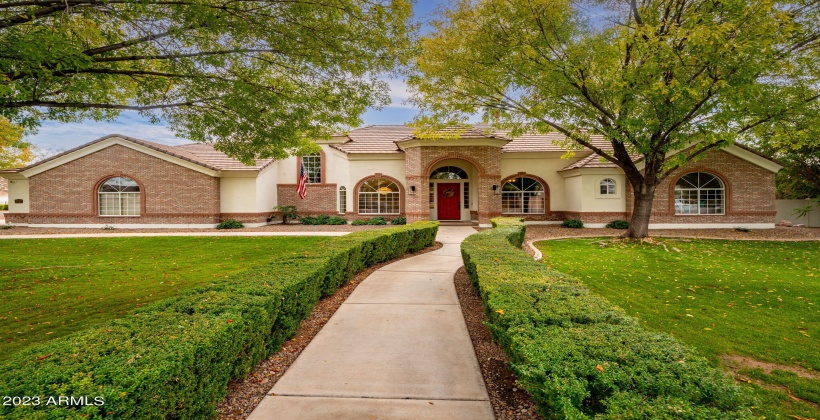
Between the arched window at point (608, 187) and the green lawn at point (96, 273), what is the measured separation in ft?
52.4

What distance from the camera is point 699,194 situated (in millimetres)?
20422

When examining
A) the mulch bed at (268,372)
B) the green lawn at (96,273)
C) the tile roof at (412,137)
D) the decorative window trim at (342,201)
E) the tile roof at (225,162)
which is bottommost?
the mulch bed at (268,372)

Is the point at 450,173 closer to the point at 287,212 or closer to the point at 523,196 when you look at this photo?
the point at 523,196

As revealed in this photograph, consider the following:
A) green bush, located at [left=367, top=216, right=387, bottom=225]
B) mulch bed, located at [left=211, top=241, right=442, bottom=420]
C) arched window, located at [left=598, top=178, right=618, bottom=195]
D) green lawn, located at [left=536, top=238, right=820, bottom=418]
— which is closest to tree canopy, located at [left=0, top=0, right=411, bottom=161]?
mulch bed, located at [left=211, top=241, right=442, bottom=420]

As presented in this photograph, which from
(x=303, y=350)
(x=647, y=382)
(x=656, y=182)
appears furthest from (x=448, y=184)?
(x=647, y=382)

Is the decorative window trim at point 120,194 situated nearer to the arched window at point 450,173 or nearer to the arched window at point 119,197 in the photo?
the arched window at point 119,197

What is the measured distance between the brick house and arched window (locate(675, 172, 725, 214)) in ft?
0.18

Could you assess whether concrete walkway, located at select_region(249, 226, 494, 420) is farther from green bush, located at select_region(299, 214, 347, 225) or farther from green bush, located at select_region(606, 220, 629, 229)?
green bush, located at select_region(606, 220, 629, 229)

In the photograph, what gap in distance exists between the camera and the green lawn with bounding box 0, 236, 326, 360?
19.4ft

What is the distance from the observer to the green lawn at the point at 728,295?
448 cm

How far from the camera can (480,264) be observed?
623 centimetres

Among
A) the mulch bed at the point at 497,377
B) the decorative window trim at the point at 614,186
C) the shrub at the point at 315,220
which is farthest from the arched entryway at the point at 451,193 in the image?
the mulch bed at the point at 497,377

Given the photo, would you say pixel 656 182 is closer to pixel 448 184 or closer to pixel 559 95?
pixel 559 95

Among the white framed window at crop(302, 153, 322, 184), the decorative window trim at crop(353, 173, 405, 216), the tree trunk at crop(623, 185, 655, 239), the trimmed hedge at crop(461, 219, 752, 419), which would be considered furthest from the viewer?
the white framed window at crop(302, 153, 322, 184)
